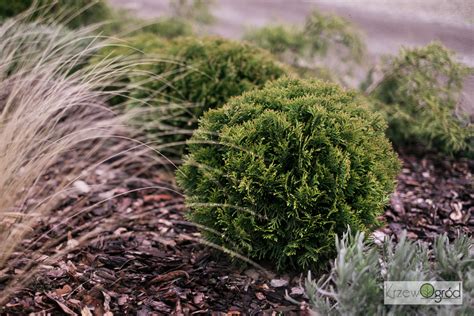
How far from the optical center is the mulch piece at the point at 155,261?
252cm

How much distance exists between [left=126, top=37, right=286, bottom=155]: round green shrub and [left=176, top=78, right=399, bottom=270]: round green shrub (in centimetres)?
103

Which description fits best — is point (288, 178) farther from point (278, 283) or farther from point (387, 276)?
point (387, 276)

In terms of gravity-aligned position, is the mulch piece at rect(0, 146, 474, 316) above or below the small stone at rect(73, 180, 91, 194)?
below

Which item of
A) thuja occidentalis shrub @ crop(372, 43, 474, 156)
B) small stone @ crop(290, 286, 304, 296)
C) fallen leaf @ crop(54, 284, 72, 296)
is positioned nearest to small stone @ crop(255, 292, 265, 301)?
small stone @ crop(290, 286, 304, 296)

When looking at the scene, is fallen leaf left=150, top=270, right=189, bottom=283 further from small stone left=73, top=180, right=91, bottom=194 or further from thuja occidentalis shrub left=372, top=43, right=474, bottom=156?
thuja occidentalis shrub left=372, top=43, right=474, bottom=156

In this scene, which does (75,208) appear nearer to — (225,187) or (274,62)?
(225,187)

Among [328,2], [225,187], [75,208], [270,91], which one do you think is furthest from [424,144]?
[328,2]

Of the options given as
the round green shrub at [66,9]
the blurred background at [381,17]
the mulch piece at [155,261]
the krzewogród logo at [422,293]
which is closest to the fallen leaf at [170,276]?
the mulch piece at [155,261]

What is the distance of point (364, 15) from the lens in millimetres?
8047

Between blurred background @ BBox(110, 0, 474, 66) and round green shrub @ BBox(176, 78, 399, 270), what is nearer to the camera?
round green shrub @ BBox(176, 78, 399, 270)

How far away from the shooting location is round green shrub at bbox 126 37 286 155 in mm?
3795

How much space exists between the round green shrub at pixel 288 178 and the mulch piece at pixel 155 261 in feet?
0.63

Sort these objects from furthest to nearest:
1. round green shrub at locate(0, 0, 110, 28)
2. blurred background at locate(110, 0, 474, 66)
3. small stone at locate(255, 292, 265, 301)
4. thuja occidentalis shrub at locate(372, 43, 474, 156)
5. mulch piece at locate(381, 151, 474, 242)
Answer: round green shrub at locate(0, 0, 110, 28) → blurred background at locate(110, 0, 474, 66) → thuja occidentalis shrub at locate(372, 43, 474, 156) → mulch piece at locate(381, 151, 474, 242) → small stone at locate(255, 292, 265, 301)

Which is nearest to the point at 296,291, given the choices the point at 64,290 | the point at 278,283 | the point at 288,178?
the point at 278,283
